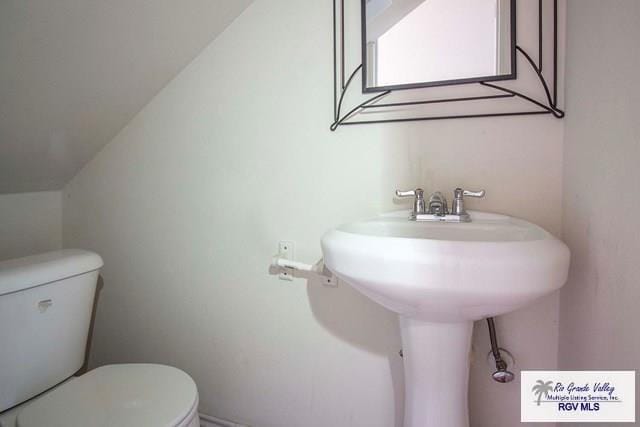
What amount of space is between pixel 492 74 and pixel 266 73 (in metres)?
0.70

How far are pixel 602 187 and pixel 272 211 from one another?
876mm

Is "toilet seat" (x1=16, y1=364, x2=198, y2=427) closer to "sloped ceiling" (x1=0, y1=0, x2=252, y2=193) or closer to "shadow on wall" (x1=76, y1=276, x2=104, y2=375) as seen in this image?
"shadow on wall" (x1=76, y1=276, x2=104, y2=375)

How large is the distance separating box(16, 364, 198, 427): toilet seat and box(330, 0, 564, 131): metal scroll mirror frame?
0.88 m

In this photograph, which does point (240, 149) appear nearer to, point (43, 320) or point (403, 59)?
point (403, 59)

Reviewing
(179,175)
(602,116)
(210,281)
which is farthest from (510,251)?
(179,175)

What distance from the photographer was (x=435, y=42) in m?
0.94

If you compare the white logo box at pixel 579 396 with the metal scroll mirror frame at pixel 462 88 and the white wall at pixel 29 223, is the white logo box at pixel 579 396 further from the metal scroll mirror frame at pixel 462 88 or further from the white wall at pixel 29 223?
the white wall at pixel 29 223

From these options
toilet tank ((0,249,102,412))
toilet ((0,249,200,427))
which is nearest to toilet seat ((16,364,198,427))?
toilet ((0,249,200,427))

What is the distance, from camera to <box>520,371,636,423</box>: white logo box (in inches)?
22.1

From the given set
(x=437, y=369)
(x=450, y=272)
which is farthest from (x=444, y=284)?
(x=437, y=369)

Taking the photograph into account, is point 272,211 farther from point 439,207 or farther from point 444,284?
point 444,284

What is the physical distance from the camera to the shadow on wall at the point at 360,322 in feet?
3.29

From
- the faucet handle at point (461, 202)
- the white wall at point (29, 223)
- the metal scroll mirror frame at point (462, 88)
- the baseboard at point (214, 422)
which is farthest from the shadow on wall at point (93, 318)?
the faucet handle at point (461, 202)

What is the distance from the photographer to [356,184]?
104 cm
